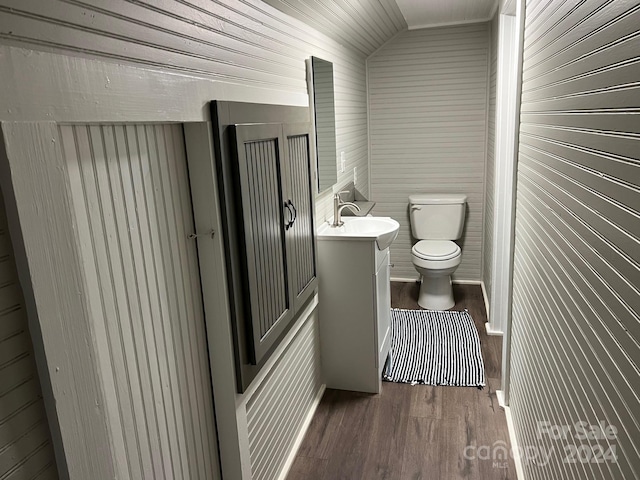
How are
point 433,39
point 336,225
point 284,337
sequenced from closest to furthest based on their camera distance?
1. point 284,337
2. point 336,225
3. point 433,39

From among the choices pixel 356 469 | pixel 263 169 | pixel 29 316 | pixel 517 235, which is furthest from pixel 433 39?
pixel 29 316

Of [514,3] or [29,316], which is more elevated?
[514,3]

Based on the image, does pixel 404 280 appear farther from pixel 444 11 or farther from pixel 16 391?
pixel 16 391

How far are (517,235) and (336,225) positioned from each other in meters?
1.03

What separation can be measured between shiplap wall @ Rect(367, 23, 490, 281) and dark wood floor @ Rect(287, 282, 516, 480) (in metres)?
1.85

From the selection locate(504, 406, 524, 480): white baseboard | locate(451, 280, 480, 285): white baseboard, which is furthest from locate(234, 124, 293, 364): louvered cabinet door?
locate(451, 280, 480, 285): white baseboard

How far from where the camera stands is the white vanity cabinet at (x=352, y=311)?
2691mm

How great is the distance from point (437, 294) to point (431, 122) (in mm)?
1504

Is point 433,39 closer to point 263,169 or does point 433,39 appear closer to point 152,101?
point 263,169

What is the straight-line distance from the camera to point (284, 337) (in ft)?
7.13

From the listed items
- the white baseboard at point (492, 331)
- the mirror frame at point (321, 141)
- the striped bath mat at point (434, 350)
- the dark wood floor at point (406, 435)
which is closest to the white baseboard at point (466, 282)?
the striped bath mat at point (434, 350)

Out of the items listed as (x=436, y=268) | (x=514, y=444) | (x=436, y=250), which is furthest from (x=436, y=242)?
(x=514, y=444)

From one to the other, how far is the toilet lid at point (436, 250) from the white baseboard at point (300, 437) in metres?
1.49

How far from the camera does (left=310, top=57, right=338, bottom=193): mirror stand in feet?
8.91
